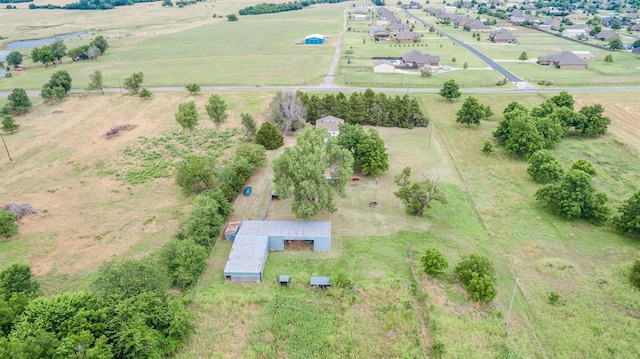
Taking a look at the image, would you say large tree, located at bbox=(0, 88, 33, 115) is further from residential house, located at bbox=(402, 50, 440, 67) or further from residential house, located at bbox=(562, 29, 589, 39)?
residential house, located at bbox=(562, 29, 589, 39)

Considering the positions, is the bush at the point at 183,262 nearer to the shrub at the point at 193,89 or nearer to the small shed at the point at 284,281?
the small shed at the point at 284,281

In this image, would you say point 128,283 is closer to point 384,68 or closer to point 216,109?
point 216,109

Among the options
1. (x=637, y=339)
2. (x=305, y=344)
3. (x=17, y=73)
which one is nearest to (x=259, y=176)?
(x=305, y=344)

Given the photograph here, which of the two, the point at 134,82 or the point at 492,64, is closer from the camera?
the point at 134,82

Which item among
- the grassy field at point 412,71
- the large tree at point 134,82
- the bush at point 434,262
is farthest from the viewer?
the grassy field at point 412,71

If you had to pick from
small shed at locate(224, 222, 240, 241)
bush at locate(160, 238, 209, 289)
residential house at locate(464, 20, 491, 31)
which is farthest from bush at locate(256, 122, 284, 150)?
residential house at locate(464, 20, 491, 31)

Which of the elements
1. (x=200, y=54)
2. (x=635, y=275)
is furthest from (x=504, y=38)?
(x=635, y=275)

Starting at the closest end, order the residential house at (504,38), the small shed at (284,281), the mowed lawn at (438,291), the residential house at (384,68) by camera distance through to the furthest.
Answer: the mowed lawn at (438,291)
the small shed at (284,281)
the residential house at (384,68)
the residential house at (504,38)

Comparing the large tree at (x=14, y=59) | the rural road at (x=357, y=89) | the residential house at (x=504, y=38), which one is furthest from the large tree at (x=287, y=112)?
the residential house at (x=504, y=38)
